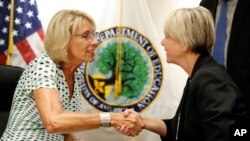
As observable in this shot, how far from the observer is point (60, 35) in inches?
74.8

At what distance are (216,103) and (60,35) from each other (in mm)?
915

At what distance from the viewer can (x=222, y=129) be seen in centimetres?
140

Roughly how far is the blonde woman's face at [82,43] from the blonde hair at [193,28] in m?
0.52

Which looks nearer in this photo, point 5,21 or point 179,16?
point 179,16

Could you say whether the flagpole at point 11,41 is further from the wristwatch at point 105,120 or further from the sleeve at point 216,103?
the sleeve at point 216,103

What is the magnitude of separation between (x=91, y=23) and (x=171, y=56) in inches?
20.7

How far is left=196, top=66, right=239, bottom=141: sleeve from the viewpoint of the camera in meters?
1.40

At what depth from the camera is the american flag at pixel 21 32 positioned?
270 centimetres

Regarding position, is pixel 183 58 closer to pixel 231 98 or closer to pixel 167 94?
pixel 231 98

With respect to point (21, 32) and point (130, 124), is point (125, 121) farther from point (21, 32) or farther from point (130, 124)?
point (21, 32)

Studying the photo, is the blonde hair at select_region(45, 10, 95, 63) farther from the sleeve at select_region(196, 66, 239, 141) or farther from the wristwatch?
the sleeve at select_region(196, 66, 239, 141)

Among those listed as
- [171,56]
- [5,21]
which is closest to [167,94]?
[171,56]

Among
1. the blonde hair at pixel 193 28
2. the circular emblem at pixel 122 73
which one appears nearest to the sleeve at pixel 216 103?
the blonde hair at pixel 193 28

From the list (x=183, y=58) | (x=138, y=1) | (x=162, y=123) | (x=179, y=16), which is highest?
(x=138, y=1)
